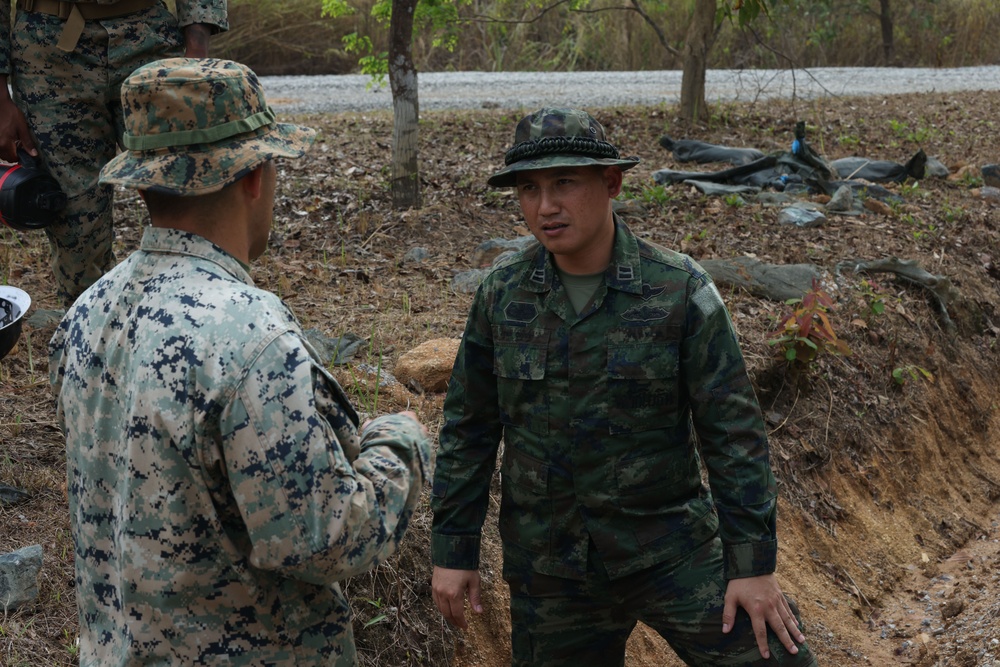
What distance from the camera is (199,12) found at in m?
4.17

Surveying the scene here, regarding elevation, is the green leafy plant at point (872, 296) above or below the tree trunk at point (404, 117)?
below

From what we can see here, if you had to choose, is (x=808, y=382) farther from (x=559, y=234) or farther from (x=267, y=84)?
(x=267, y=84)

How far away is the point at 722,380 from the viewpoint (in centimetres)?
255

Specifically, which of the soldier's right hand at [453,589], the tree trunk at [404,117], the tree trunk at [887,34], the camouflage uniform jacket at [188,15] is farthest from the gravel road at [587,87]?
the soldier's right hand at [453,589]

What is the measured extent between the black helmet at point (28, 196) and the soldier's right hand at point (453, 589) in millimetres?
2266

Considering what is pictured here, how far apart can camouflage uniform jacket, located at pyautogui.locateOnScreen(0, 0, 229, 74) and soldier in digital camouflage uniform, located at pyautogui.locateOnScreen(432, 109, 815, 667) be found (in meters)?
2.03

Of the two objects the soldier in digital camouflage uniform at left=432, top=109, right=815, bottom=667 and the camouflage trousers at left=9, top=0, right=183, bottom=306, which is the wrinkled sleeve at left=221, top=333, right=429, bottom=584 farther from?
the camouflage trousers at left=9, top=0, right=183, bottom=306

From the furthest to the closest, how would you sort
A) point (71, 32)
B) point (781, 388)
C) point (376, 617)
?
1. point (781, 388)
2. point (71, 32)
3. point (376, 617)

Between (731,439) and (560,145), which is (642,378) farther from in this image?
(560,145)

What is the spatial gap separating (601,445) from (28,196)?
2.52 meters

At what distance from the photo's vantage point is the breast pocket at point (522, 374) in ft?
8.79

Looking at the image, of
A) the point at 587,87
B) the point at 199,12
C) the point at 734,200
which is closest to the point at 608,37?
the point at 587,87

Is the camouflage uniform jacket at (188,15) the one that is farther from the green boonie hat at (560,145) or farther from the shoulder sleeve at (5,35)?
the green boonie hat at (560,145)

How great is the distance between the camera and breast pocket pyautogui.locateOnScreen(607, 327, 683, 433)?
8.57 feet
